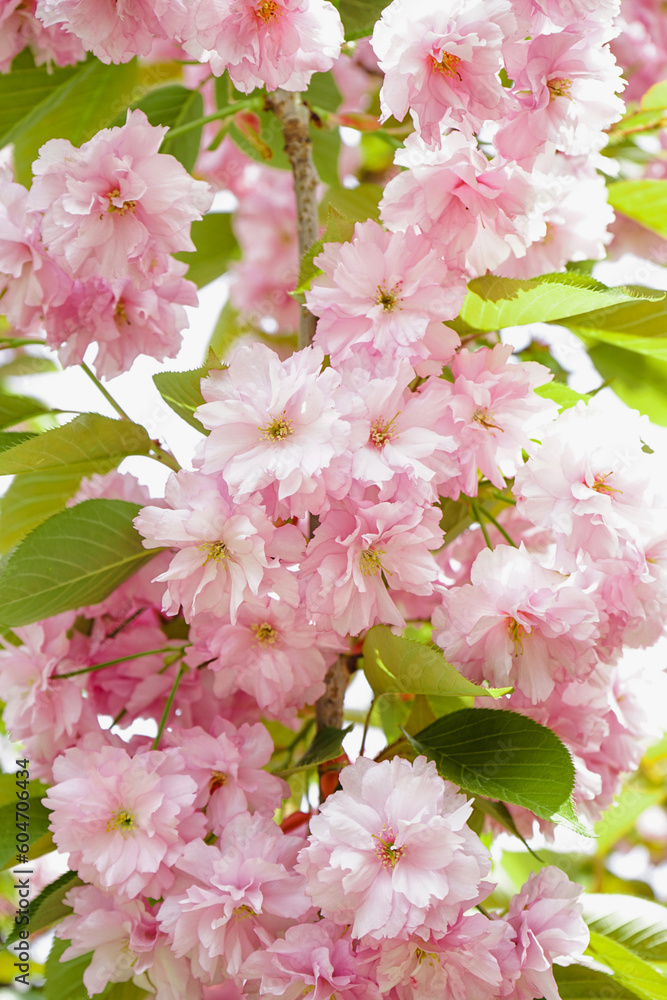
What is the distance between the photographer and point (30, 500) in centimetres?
118

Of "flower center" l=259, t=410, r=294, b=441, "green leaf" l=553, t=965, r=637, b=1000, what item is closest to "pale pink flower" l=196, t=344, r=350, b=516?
"flower center" l=259, t=410, r=294, b=441

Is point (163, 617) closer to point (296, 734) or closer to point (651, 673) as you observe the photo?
point (296, 734)

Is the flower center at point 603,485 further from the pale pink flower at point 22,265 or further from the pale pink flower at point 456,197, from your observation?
the pale pink flower at point 22,265

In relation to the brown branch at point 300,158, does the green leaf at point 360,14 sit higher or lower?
higher

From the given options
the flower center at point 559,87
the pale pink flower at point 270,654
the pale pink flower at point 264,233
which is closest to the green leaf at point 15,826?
the pale pink flower at point 270,654

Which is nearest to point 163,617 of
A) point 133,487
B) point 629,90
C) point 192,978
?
point 133,487

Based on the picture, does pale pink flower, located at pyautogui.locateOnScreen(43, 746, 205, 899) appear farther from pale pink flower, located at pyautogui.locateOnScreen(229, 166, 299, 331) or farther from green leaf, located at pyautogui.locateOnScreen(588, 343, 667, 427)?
pale pink flower, located at pyautogui.locateOnScreen(229, 166, 299, 331)

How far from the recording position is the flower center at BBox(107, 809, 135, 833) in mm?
829

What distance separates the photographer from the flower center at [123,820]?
83 cm

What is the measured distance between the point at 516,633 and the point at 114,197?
1.66 ft

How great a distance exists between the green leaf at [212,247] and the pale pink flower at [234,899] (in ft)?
3.03

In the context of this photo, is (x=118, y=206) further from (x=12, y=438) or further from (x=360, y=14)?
(x=360, y=14)

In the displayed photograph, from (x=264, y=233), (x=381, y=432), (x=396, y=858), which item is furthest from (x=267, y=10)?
(x=264, y=233)

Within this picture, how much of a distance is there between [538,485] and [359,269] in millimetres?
235
